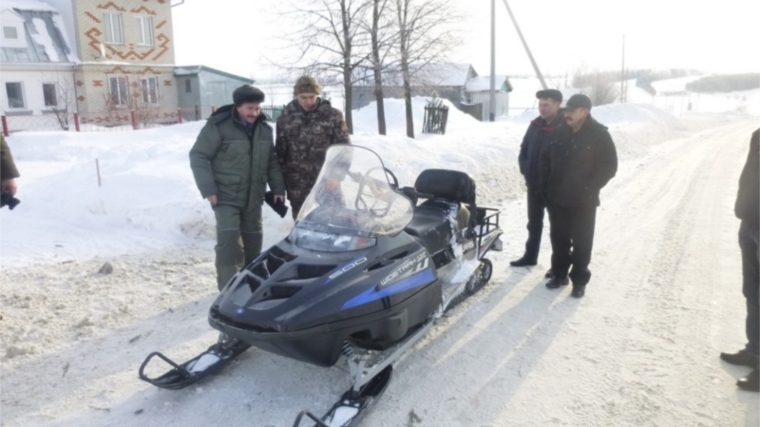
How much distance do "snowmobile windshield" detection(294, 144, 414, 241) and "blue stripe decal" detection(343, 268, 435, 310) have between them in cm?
32

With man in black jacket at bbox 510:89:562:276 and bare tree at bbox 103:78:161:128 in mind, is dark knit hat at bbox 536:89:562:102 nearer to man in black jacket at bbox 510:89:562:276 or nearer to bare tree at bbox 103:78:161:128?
man in black jacket at bbox 510:89:562:276

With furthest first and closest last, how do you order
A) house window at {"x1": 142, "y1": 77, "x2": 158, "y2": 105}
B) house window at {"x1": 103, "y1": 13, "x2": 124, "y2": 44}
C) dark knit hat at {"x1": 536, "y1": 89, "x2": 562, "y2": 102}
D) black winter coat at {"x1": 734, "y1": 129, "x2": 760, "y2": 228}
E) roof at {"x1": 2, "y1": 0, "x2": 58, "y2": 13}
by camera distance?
house window at {"x1": 142, "y1": 77, "x2": 158, "y2": 105} < house window at {"x1": 103, "y1": 13, "x2": 124, "y2": 44} < roof at {"x1": 2, "y1": 0, "x2": 58, "y2": 13} < dark knit hat at {"x1": 536, "y1": 89, "x2": 562, "y2": 102} < black winter coat at {"x1": 734, "y1": 129, "x2": 760, "y2": 228}

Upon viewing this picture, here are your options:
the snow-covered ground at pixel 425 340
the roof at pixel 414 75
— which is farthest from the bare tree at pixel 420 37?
the snow-covered ground at pixel 425 340

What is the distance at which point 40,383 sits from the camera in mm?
3395

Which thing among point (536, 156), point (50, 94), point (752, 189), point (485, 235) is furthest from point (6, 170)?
point (50, 94)

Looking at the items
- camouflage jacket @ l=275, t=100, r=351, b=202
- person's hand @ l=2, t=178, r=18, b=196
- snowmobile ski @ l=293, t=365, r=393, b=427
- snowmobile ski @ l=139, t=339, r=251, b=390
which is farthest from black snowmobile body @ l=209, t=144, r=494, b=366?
person's hand @ l=2, t=178, r=18, b=196

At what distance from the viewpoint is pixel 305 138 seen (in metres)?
4.59

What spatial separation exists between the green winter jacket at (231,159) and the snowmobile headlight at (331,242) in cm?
122

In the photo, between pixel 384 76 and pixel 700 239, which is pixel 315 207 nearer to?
pixel 700 239

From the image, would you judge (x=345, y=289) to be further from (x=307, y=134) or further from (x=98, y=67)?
(x=98, y=67)

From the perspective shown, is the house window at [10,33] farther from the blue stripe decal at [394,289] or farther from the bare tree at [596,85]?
the bare tree at [596,85]

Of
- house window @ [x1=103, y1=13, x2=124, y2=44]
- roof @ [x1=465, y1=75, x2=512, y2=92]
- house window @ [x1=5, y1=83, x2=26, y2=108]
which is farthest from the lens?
roof @ [x1=465, y1=75, x2=512, y2=92]

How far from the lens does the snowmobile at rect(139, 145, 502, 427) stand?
2.83m

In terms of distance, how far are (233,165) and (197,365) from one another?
5.43 ft
